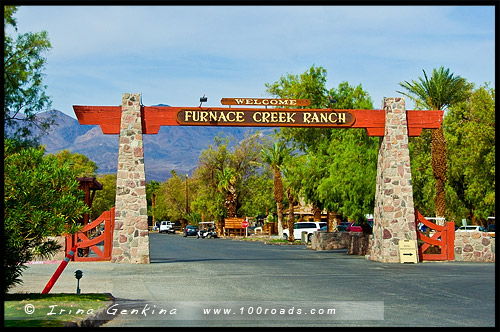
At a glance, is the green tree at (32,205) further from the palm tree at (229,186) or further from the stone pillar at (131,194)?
the palm tree at (229,186)

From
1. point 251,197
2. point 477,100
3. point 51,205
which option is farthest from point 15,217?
point 251,197

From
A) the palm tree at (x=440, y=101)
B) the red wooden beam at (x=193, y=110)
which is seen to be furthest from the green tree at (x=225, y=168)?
the red wooden beam at (x=193, y=110)

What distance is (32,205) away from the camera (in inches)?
489

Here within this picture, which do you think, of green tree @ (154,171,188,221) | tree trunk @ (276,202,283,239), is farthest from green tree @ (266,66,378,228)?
green tree @ (154,171,188,221)

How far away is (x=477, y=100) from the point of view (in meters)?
49.5

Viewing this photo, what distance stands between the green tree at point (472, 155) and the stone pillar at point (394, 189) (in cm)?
1954

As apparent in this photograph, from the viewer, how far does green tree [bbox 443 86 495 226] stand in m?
46.7

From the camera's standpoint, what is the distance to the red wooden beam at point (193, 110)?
89.0 feet

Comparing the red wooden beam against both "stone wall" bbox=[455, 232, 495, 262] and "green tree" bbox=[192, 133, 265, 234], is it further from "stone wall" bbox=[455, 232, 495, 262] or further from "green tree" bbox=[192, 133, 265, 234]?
"green tree" bbox=[192, 133, 265, 234]

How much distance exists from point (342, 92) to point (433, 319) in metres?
45.5

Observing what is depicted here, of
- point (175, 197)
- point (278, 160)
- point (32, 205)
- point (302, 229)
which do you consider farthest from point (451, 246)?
point (175, 197)

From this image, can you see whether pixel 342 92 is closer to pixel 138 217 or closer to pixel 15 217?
pixel 138 217

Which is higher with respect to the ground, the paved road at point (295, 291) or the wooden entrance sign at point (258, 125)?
the wooden entrance sign at point (258, 125)

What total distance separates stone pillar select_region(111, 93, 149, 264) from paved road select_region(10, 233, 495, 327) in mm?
1272
